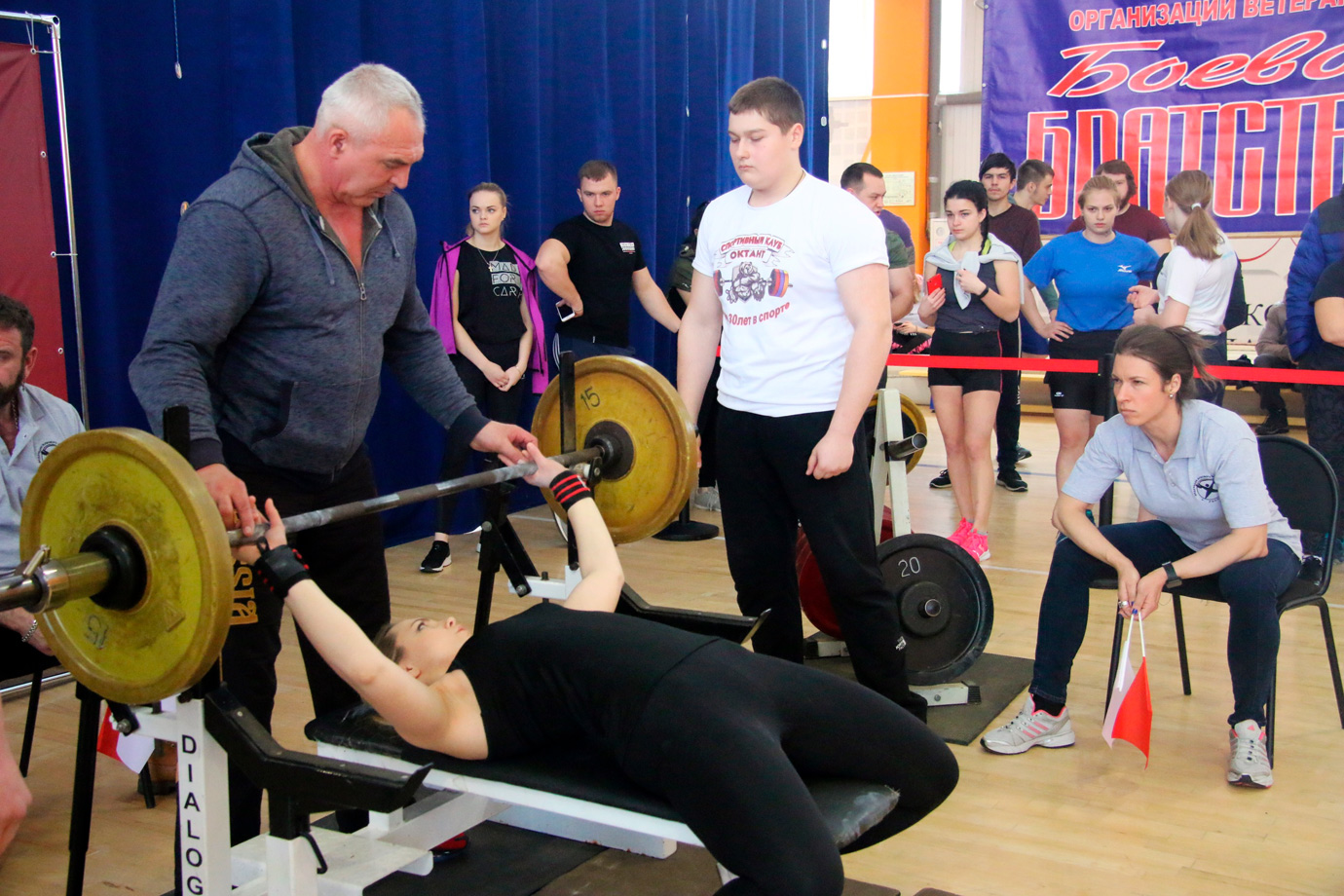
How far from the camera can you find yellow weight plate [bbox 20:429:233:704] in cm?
138

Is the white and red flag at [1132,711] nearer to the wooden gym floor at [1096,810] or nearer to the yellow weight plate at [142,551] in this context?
the wooden gym floor at [1096,810]

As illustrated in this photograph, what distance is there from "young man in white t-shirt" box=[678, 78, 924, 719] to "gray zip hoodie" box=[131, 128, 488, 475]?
708 mm

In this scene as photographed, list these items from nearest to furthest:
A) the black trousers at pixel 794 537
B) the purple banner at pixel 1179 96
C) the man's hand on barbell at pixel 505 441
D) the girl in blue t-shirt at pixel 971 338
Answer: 1. the man's hand on barbell at pixel 505 441
2. the black trousers at pixel 794 537
3. the girl in blue t-shirt at pixel 971 338
4. the purple banner at pixel 1179 96

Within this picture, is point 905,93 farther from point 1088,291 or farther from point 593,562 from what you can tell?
point 593,562

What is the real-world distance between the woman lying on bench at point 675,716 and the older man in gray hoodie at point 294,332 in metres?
0.23

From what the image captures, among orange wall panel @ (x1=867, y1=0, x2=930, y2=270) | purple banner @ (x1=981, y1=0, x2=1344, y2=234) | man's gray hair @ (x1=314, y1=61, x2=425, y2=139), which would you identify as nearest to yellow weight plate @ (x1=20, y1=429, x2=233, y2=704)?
man's gray hair @ (x1=314, y1=61, x2=425, y2=139)

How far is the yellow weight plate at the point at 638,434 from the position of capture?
2275mm

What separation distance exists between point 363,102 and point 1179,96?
22.2ft

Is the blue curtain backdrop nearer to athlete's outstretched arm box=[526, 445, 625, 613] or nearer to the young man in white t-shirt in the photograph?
the young man in white t-shirt

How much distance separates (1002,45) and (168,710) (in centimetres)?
721

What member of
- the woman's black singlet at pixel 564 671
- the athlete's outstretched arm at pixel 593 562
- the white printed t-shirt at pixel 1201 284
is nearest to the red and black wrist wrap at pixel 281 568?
the woman's black singlet at pixel 564 671

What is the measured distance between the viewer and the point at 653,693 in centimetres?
153

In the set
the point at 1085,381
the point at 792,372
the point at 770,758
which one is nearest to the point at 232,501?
the point at 770,758

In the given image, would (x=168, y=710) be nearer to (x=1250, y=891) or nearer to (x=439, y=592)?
(x=1250, y=891)
